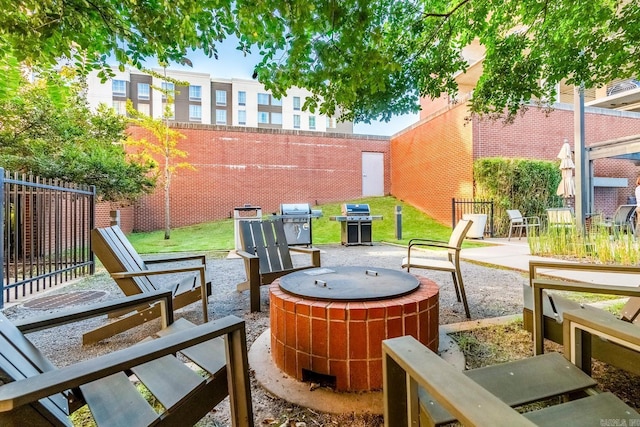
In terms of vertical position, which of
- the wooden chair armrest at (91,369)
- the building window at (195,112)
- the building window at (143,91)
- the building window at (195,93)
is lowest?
the wooden chair armrest at (91,369)

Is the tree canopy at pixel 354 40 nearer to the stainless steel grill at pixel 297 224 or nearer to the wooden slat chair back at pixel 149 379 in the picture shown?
the wooden slat chair back at pixel 149 379

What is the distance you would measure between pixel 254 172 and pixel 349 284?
12078 millimetres

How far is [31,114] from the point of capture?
20.5 ft

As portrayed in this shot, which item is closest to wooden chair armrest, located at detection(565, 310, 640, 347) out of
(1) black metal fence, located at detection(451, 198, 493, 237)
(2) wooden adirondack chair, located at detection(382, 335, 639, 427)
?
(2) wooden adirondack chair, located at detection(382, 335, 639, 427)

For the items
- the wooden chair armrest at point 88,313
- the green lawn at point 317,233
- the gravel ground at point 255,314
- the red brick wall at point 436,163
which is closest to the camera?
the wooden chair armrest at point 88,313

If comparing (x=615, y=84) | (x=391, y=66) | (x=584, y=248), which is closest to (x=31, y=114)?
(x=391, y=66)

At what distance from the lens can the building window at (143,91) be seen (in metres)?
26.6

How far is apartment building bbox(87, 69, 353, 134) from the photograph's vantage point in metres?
26.4

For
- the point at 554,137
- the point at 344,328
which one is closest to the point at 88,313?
the point at 344,328

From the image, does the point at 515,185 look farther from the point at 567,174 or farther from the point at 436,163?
the point at 436,163

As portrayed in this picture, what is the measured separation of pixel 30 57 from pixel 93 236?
167 cm

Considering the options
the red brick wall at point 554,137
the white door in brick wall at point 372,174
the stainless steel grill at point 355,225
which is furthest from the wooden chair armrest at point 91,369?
the white door in brick wall at point 372,174

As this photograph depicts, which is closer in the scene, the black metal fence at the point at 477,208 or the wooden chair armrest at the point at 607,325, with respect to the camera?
the wooden chair armrest at the point at 607,325

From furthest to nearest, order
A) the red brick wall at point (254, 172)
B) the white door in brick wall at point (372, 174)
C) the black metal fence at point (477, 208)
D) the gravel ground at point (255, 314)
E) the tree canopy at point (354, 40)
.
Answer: the white door in brick wall at point (372, 174)
the red brick wall at point (254, 172)
the black metal fence at point (477, 208)
the tree canopy at point (354, 40)
the gravel ground at point (255, 314)
